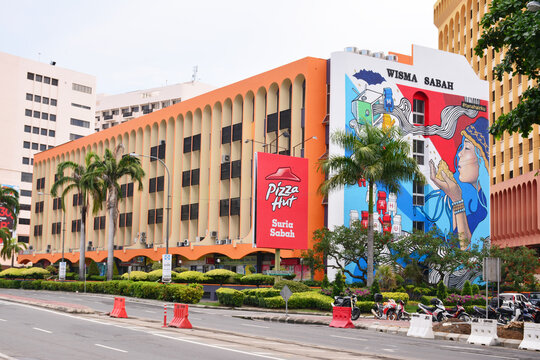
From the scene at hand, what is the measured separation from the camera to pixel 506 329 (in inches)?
1040

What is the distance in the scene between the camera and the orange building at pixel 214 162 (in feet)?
199

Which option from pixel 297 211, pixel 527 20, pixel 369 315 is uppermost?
pixel 527 20

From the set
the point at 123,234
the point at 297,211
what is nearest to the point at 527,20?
the point at 297,211

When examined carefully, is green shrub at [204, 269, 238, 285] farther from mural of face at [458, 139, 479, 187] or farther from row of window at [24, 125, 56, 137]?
row of window at [24, 125, 56, 137]

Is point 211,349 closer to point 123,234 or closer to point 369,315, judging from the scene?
point 369,315

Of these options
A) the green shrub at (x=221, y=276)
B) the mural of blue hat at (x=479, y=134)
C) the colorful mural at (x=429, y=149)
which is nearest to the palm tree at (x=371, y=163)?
the green shrub at (x=221, y=276)

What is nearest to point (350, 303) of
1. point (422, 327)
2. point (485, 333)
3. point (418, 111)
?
point (422, 327)

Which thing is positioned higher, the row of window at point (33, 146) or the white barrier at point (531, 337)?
the row of window at point (33, 146)

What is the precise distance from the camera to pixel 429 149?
65.2m

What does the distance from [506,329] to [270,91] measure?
4091 cm

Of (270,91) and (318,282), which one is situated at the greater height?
(270,91)

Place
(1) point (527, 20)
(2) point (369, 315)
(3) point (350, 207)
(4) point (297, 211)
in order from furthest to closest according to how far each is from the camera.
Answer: (3) point (350, 207) < (4) point (297, 211) < (2) point (369, 315) < (1) point (527, 20)

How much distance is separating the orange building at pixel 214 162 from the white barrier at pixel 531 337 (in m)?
35.6

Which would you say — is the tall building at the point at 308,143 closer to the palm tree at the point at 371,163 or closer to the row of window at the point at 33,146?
the palm tree at the point at 371,163
